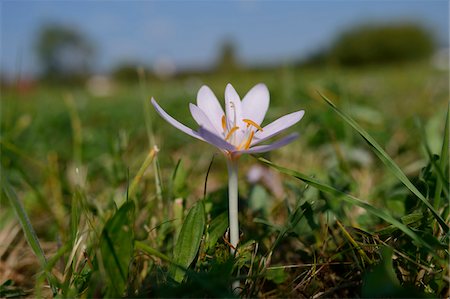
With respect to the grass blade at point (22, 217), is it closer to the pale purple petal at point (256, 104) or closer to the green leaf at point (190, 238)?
the green leaf at point (190, 238)

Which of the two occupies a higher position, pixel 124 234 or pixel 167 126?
pixel 124 234

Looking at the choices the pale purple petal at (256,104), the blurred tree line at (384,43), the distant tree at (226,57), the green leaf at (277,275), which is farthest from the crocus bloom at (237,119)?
the blurred tree line at (384,43)

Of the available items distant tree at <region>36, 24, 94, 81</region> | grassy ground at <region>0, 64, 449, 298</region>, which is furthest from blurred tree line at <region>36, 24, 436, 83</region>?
grassy ground at <region>0, 64, 449, 298</region>

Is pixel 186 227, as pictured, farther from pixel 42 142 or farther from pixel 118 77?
pixel 118 77

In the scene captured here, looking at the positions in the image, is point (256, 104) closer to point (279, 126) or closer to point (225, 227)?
point (279, 126)

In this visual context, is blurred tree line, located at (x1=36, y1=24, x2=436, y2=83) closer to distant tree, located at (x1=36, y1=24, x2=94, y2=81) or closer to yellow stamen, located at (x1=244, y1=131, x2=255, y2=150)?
distant tree, located at (x1=36, y1=24, x2=94, y2=81)

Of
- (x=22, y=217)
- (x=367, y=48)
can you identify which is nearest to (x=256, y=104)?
(x=22, y=217)

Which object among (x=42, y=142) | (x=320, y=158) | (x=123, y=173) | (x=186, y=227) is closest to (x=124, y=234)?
(x=186, y=227)
